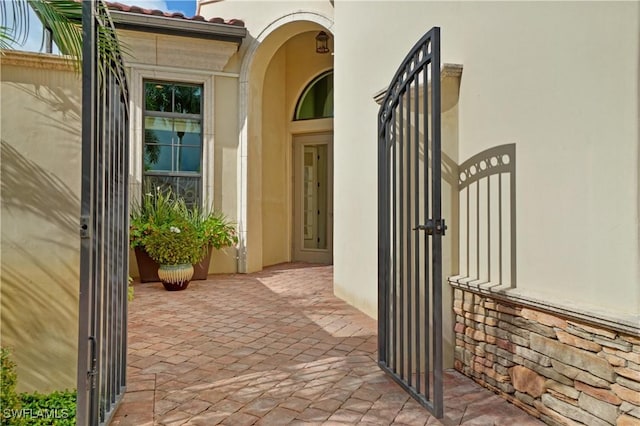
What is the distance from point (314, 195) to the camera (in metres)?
8.95

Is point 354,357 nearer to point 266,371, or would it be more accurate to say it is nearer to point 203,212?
point 266,371

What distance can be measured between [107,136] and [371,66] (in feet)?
10.8

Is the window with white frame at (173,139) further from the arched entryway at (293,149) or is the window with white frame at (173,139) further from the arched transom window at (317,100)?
the arched transom window at (317,100)

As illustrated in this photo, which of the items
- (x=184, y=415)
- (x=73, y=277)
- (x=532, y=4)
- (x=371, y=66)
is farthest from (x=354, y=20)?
(x=184, y=415)

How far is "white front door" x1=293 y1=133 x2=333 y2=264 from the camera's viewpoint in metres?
8.88

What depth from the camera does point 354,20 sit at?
526 centimetres

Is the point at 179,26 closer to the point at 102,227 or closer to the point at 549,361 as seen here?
the point at 102,227

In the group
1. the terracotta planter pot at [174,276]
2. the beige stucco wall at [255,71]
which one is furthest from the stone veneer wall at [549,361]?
the beige stucco wall at [255,71]

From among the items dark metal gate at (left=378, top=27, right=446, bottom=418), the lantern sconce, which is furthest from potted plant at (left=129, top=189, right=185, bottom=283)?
dark metal gate at (left=378, top=27, right=446, bottom=418)

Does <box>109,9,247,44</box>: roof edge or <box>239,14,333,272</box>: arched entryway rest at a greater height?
<box>109,9,247,44</box>: roof edge

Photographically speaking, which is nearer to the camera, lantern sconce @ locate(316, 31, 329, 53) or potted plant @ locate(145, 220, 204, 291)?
potted plant @ locate(145, 220, 204, 291)

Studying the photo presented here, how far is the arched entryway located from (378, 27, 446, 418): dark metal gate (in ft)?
16.0

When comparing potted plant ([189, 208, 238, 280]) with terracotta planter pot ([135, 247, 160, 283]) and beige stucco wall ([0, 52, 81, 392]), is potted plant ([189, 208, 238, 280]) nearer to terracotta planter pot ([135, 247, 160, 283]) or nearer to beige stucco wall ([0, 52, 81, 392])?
terracotta planter pot ([135, 247, 160, 283])

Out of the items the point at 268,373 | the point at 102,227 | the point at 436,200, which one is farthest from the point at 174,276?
the point at 436,200
